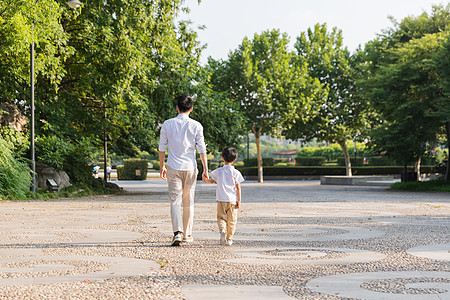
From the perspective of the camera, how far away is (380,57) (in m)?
29.8

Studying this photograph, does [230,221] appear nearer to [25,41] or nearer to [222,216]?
[222,216]

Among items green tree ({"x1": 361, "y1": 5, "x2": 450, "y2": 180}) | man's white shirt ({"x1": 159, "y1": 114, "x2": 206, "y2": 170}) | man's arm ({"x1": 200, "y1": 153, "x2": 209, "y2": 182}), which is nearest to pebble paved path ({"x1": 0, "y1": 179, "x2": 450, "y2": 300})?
man's arm ({"x1": 200, "y1": 153, "x2": 209, "y2": 182})

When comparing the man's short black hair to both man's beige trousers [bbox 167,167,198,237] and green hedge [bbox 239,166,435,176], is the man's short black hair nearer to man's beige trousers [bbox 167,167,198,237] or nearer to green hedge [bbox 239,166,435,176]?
man's beige trousers [bbox 167,167,198,237]

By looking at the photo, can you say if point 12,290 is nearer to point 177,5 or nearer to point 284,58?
point 177,5

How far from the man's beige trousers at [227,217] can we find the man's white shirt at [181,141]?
649mm

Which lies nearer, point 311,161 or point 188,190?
point 188,190

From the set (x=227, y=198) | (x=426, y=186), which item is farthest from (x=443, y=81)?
(x=227, y=198)

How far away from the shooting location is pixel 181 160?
6836mm

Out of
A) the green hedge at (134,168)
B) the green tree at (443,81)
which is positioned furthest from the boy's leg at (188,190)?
the green hedge at (134,168)

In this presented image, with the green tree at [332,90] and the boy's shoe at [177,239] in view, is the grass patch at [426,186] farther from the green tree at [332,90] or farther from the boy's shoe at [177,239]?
the boy's shoe at [177,239]

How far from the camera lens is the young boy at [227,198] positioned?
6906 millimetres

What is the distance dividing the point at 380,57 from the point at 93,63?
17.0 m

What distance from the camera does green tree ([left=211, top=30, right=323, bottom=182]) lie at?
38.4 m

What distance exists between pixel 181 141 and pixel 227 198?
947mm
